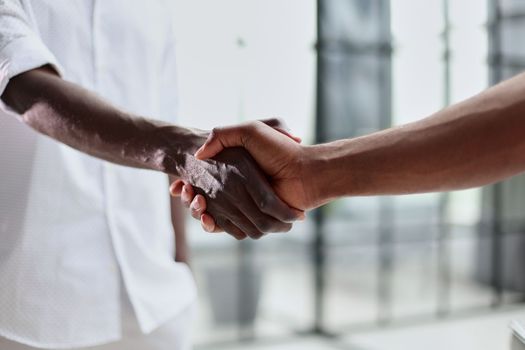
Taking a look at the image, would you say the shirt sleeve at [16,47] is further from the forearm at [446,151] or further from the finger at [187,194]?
the forearm at [446,151]

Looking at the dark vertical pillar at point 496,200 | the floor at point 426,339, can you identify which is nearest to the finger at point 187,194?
the floor at point 426,339

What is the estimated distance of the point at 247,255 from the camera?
6.59 m

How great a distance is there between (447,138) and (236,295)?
609 cm

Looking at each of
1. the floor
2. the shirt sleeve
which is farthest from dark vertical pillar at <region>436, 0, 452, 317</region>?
the shirt sleeve

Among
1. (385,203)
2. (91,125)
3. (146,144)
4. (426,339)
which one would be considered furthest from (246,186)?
(385,203)

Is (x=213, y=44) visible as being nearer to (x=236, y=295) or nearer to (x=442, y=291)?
(x=236, y=295)

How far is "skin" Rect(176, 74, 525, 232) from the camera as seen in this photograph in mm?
1087

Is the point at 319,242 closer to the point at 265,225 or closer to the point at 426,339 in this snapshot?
the point at 426,339

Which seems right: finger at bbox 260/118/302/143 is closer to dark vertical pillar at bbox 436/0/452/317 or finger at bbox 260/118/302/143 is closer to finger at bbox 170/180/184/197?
finger at bbox 170/180/184/197

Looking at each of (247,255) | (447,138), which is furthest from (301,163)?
(247,255)

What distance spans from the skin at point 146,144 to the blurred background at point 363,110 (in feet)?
13.4

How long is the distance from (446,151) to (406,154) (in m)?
0.08

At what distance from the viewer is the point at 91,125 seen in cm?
129

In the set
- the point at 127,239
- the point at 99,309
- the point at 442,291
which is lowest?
the point at 442,291
